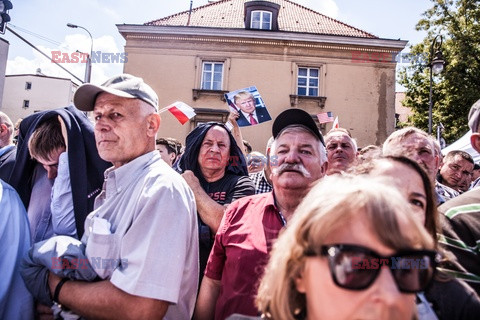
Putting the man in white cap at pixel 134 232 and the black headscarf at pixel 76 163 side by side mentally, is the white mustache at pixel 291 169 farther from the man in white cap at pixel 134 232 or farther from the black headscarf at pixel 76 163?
the black headscarf at pixel 76 163

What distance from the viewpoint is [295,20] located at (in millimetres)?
18844

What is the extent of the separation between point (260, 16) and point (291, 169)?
1677 cm

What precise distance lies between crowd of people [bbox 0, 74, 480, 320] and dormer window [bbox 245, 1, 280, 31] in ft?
52.5

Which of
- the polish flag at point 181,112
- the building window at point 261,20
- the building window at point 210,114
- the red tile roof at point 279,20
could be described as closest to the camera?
the polish flag at point 181,112

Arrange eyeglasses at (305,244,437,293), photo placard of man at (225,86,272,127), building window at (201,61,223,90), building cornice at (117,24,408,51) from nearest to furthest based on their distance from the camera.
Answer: eyeglasses at (305,244,437,293) < photo placard of man at (225,86,272,127) < building cornice at (117,24,408,51) < building window at (201,61,223,90)

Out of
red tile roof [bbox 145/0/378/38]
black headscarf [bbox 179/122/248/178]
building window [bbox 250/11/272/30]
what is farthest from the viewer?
red tile roof [bbox 145/0/378/38]

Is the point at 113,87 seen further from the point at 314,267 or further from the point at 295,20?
the point at 295,20

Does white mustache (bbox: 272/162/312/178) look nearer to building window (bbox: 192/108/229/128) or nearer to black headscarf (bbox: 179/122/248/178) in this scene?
black headscarf (bbox: 179/122/248/178)

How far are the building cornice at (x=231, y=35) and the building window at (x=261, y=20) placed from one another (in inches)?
43.1

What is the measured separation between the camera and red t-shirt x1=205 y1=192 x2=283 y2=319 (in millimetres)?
1785

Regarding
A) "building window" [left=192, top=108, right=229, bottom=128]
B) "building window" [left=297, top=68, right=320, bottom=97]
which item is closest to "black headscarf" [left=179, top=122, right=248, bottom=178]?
"building window" [left=192, top=108, right=229, bottom=128]

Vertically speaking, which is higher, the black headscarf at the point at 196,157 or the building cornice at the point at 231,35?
the building cornice at the point at 231,35

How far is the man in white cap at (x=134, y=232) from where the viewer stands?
4.82ft

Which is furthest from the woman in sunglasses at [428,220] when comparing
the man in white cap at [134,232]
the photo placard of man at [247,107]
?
the photo placard of man at [247,107]
